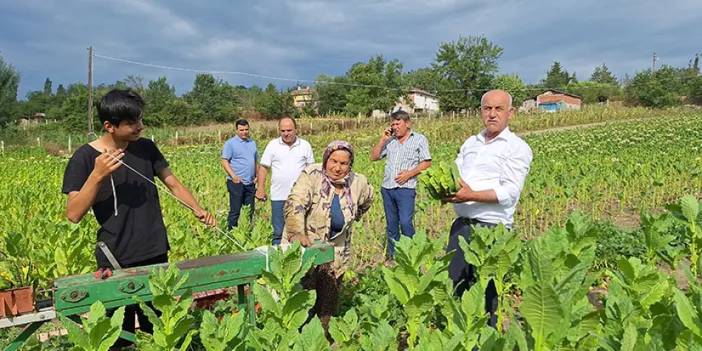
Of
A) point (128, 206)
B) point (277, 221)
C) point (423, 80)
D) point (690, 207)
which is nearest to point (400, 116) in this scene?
point (277, 221)

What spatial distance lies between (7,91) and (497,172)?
153 feet

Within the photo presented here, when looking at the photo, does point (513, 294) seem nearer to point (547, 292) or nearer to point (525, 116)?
point (547, 292)

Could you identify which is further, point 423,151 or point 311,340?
point 423,151

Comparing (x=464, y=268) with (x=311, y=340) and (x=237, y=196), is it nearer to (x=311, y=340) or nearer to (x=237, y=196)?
(x=311, y=340)

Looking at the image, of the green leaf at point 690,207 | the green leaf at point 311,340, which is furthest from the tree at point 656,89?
the green leaf at point 311,340

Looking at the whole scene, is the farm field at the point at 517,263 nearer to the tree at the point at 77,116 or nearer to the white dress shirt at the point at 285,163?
the white dress shirt at the point at 285,163

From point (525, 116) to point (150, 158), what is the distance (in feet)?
136

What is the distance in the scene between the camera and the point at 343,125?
37.2 meters

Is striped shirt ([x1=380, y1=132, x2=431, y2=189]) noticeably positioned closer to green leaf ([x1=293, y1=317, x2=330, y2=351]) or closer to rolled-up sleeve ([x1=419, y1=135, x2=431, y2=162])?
rolled-up sleeve ([x1=419, y1=135, x2=431, y2=162])

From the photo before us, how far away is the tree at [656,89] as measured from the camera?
177 ft

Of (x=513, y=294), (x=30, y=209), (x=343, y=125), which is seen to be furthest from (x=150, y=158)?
(x=343, y=125)

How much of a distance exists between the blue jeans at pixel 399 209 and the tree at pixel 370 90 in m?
51.7

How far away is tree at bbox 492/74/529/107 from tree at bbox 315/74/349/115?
2068cm

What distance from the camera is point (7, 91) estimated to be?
39344 mm
